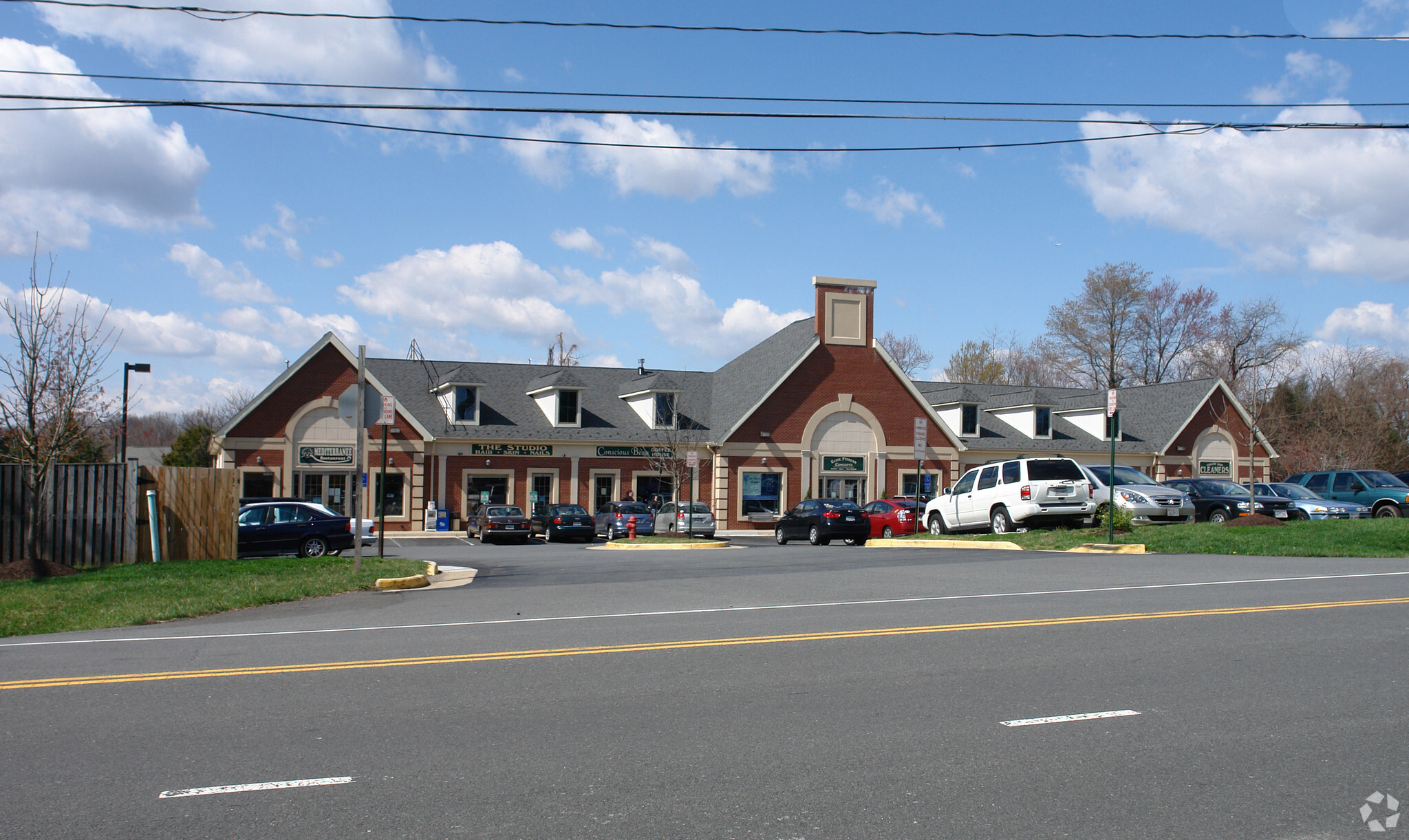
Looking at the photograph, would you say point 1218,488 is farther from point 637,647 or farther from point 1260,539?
point 637,647

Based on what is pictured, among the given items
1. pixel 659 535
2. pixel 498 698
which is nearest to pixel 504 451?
pixel 659 535

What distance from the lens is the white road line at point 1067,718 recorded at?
651 centimetres

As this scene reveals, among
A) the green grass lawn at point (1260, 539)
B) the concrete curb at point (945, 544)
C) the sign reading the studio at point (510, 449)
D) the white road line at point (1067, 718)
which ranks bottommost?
the concrete curb at point (945, 544)

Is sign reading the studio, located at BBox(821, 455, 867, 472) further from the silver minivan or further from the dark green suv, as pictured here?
the silver minivan

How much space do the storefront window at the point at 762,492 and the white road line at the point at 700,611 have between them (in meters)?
28.8

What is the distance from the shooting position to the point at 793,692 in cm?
742

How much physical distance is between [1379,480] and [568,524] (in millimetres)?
25092

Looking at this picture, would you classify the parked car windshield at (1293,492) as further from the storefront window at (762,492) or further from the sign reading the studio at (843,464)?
the storefront window at (762,492)

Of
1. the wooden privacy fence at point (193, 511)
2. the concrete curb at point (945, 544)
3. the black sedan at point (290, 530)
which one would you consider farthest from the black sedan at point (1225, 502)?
the wooden privacy fence at point (193, 511)

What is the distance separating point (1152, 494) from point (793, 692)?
19960 millimetres

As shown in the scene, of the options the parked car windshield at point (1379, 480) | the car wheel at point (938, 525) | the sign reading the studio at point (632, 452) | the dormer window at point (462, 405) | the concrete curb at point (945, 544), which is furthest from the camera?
the sign reading the studio at point (632, 452)

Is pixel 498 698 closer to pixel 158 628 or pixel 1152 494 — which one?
pixel 158 628

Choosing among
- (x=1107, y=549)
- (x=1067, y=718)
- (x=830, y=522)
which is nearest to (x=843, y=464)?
(x=830, y=522)

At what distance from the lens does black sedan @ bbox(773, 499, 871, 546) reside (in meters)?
28.2
